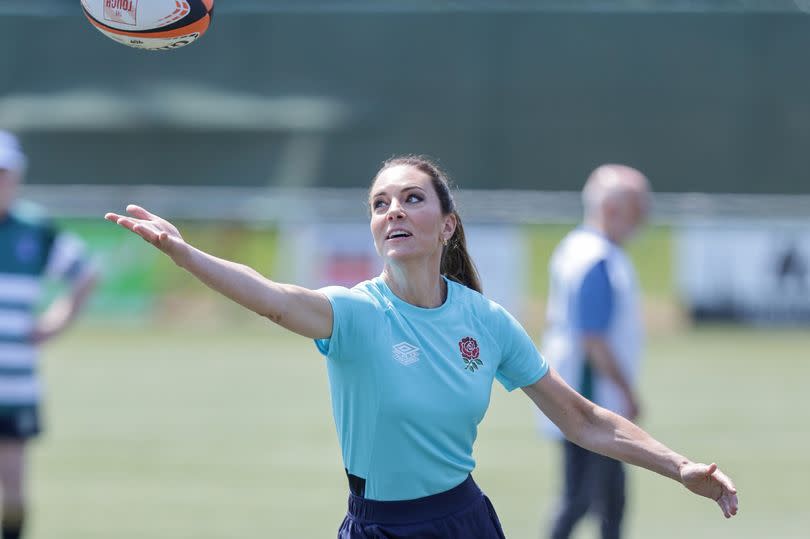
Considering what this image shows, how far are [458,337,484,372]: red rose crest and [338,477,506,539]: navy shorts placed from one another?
1.21 ft

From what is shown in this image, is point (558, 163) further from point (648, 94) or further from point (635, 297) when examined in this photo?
point (635, 297)

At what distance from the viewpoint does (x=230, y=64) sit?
32.7 meters

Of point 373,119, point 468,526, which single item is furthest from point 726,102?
point 468,526

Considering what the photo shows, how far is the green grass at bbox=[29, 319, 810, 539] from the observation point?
856 cm

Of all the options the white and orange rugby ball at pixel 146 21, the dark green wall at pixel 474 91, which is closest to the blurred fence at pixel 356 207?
the dark green wall at pixel 474 91

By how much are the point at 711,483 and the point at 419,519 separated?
2.95ft

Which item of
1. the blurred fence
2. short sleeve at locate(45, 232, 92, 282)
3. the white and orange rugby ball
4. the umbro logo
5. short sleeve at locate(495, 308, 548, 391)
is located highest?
the blurred fence

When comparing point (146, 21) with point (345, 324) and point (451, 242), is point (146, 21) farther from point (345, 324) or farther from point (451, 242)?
point (345, 324)

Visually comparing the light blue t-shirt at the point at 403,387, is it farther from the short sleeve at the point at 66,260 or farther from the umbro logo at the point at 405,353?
the short sleeve at the point at 66,260

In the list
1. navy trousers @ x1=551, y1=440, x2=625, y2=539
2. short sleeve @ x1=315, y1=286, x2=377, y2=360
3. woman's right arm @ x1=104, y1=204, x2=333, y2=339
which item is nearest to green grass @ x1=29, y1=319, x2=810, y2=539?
navy trousers @ x1=551, y1=440, x2=625, y2=539

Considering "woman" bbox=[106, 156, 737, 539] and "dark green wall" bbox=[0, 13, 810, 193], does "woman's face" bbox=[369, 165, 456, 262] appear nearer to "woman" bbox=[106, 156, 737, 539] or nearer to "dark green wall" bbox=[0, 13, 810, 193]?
"woman" bbox=[106, 156, 737, 539]

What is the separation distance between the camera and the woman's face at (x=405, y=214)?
426 centimetres

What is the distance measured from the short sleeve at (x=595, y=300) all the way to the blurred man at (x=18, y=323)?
2575 mm

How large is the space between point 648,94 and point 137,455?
869 inches
